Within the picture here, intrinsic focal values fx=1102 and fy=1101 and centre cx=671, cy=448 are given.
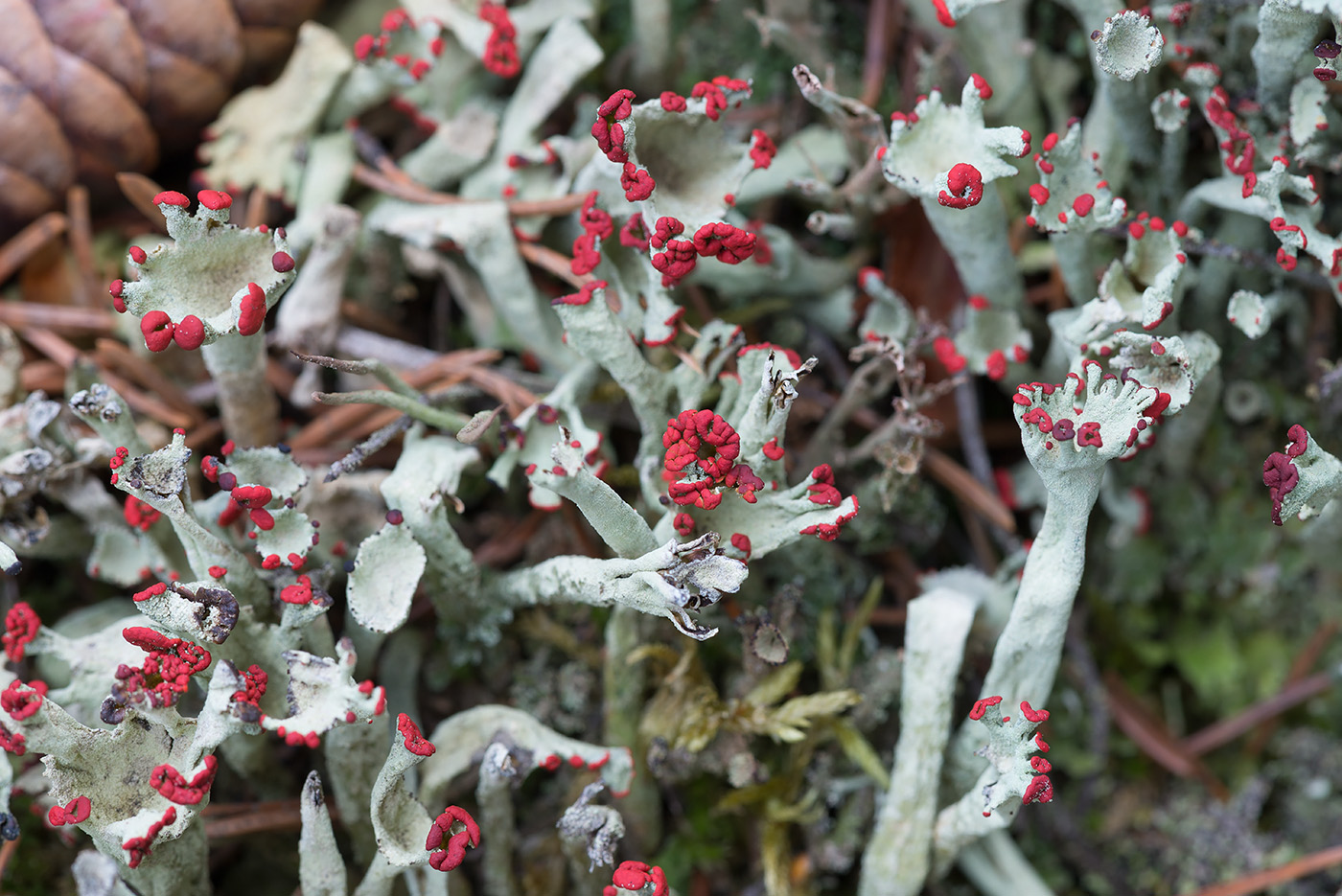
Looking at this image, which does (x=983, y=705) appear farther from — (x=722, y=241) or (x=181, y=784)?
(x=181, y=784)

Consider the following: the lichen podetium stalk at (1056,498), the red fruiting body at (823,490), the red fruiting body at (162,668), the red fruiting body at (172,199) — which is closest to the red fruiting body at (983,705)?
the lichen podetium stalk at (1056,498)

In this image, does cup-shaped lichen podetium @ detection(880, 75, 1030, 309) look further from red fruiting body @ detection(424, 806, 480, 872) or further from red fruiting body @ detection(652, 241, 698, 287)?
red fruiting body @ detection(424, 806, 480, 872)

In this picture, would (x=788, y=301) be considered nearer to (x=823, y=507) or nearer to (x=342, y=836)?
(x=823, y=507)

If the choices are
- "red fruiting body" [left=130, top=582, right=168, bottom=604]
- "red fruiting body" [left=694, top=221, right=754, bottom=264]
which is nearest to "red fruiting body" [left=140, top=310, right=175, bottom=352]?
"red fruiting body" [left=130, top=582, right=168, bottom=604]

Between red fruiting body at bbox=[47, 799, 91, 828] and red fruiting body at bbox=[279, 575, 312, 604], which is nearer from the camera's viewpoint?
red fruiting body at bbox=[47, 799, 91, 828]

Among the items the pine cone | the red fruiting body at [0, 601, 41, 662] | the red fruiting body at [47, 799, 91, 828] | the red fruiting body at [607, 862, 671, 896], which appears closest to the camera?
the red fruiting body at [47, 799, 91, 828]

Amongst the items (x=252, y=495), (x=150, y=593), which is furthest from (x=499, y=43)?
(x=150, y=593)

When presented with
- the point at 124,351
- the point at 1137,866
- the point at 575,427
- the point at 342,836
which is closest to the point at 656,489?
the point at 575,427
